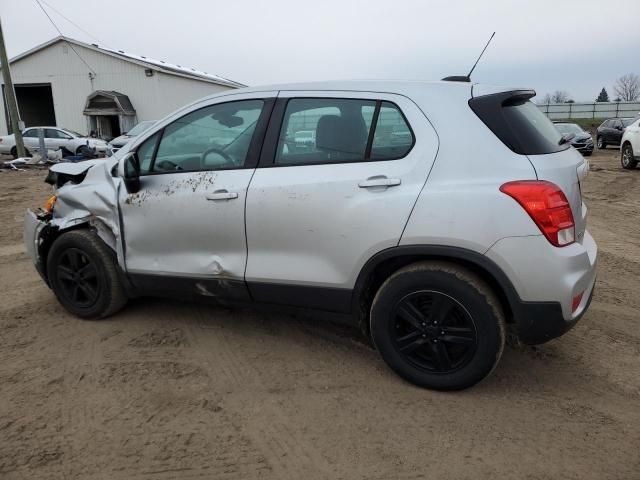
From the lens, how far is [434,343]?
112 inches

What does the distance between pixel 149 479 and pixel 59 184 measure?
2807mm

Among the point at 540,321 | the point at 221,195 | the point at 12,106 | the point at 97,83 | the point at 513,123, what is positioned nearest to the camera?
the point at 540,321

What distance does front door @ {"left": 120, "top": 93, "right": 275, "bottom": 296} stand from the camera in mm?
3279

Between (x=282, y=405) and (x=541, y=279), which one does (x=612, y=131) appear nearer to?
(x=541, y=279)

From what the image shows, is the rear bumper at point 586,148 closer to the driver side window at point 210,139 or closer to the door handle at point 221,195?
the driver side window at point 210,139

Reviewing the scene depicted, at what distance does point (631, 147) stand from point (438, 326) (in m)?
14.3

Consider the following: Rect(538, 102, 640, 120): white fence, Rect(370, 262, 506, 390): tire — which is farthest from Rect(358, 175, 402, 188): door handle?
Rect(538, 102, 640, 120): white fence

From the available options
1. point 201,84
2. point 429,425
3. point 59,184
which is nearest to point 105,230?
point 59,184

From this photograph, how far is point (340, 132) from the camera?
3.05m

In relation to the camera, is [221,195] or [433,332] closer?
[433,332]

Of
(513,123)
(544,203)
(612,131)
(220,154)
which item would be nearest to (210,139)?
(220,154)

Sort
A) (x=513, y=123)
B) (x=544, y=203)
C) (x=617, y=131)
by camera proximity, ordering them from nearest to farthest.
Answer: (x=544, y=203), (x=513, y=123), (x=617, y=131)

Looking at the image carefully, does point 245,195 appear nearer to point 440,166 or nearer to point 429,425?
point 440,166

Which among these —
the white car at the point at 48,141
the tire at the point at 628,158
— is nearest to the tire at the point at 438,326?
the tire at the point at 628,158
